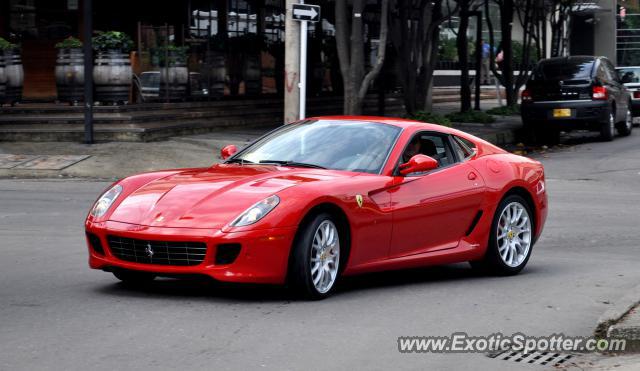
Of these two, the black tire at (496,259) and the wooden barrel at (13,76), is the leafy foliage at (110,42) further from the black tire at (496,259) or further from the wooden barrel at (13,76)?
the black tire at (496,259)

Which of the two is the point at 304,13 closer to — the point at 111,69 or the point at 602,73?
the point at 111,69

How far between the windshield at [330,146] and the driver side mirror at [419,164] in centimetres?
20

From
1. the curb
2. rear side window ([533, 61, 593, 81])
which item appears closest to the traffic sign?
rear side window ([533, 61, 593, 81])

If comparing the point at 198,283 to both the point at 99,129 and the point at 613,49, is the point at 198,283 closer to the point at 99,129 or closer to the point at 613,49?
the point at 99,129

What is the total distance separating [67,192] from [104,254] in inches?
311

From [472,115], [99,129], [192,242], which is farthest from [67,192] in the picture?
[472,115]

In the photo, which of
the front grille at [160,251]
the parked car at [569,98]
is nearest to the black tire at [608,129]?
the parked car at [569,98]

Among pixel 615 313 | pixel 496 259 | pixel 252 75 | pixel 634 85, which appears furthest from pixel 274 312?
pixel 634 85

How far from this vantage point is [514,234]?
9.91 meters

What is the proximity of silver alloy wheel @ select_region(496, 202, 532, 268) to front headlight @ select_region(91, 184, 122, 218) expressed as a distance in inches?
120

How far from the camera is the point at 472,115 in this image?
28906 mm

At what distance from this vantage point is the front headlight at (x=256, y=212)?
7812mm

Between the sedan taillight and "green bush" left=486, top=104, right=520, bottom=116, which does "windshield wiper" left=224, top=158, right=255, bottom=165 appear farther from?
"green bush" left=486, top=104, right=520, bottom=116

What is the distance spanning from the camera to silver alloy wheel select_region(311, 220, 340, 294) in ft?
26.5
